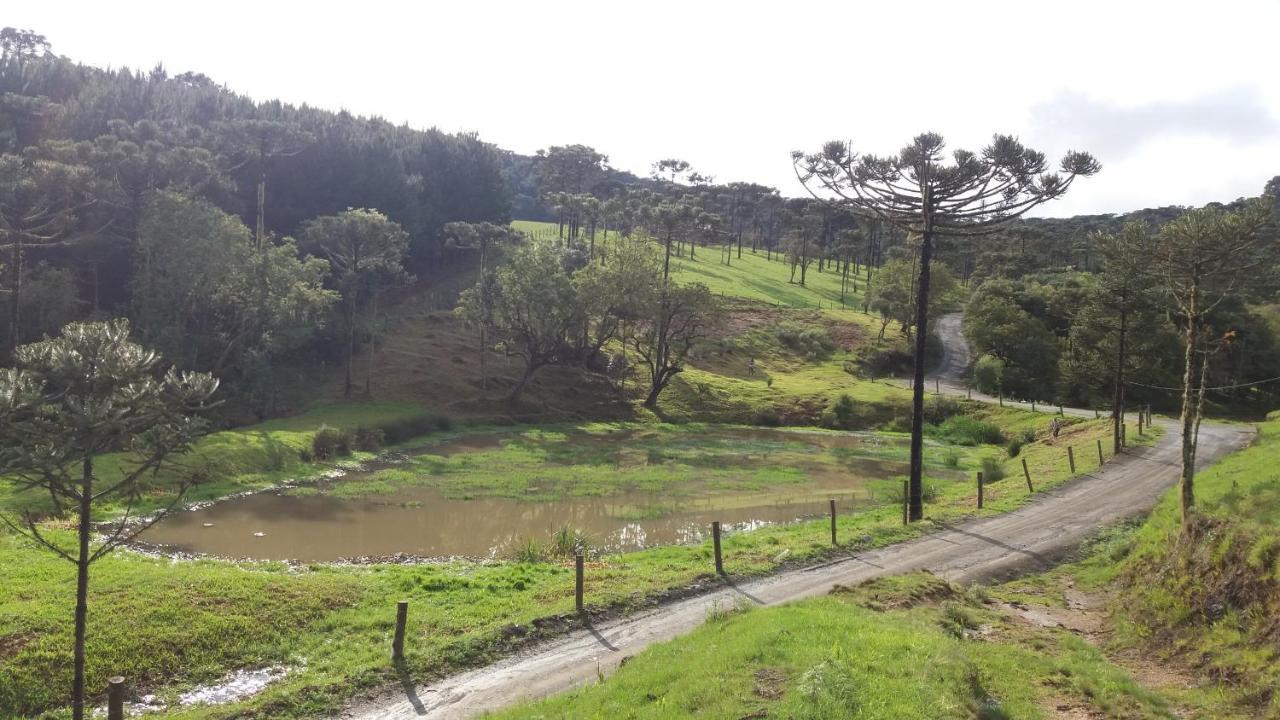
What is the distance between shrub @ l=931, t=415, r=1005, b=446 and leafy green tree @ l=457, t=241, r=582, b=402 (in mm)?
32120

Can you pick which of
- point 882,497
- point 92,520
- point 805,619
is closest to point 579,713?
point 805,619

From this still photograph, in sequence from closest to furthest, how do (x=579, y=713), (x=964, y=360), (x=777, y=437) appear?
(x=579, y=713)
(x=777, y=437)
(x=964, y=360)

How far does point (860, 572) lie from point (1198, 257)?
12.5 meters

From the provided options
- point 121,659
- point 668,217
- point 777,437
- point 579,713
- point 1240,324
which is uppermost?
point 668,217

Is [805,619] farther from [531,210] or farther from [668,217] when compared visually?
[531,210]

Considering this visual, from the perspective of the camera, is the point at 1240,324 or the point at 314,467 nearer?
the point at 314,467

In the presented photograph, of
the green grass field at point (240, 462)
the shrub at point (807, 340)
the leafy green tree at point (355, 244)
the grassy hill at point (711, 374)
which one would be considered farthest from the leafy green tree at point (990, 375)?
the leafy green tree at point (355, 244)

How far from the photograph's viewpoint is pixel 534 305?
6328cm

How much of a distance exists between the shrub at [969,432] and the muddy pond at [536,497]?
15.9 feet

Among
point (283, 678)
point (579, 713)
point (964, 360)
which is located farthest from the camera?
point (964, 360)

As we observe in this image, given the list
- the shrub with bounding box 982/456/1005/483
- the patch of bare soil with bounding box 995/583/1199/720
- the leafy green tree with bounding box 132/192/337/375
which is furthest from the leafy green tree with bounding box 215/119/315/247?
the patch of bare soil with bounding box 995/583/1199/720

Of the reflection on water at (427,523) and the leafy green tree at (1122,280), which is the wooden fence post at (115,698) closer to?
the reflection on water at (427,523)

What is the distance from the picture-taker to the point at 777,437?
61.3 metres

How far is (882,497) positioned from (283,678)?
30155 millimetres
